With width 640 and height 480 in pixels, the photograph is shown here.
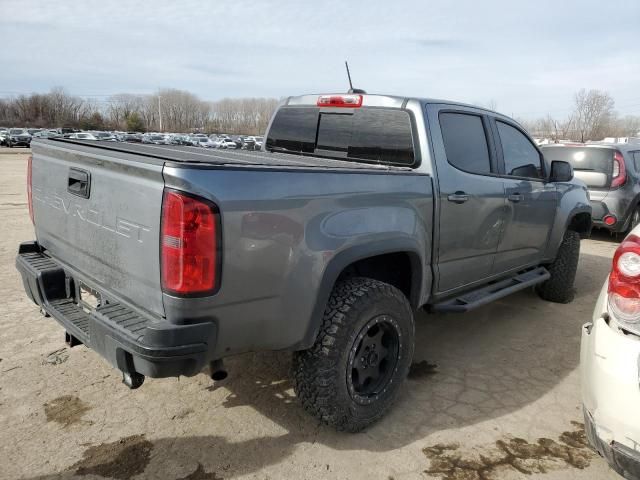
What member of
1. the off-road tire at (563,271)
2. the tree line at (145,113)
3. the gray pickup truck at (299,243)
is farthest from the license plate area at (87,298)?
the tree line at (145,113)

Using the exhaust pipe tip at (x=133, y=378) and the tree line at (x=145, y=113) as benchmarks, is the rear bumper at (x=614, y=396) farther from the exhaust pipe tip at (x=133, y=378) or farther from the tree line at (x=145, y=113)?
the tree line at (x=145, y=113)

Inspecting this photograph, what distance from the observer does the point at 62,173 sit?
113 inches

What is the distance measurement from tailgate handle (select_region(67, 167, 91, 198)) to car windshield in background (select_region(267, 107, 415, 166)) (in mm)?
1839

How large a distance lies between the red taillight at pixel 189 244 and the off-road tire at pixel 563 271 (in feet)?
13.6

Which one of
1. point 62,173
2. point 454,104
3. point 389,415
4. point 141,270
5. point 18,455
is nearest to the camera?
point 141,270

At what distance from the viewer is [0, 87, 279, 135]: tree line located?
3524 inches

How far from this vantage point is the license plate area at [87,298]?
2697 mm

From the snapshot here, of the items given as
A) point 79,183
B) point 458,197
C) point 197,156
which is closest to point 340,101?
point 458,197

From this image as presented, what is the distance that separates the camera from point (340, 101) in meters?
3.82

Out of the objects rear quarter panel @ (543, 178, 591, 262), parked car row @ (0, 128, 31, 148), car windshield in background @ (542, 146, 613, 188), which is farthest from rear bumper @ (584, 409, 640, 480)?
parked car row @ (0, 128, 31, 148)

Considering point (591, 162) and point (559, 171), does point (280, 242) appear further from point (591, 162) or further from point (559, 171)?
point (591, 162)

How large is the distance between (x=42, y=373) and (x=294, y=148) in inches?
98.3

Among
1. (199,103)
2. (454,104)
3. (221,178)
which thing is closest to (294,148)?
(454,104)

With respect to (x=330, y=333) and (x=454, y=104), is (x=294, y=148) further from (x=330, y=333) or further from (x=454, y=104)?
(x=330, y=333)
